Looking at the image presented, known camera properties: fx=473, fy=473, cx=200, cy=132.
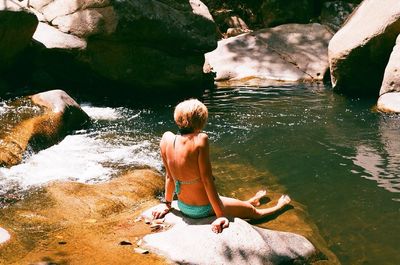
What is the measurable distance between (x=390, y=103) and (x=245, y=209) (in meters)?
8.01

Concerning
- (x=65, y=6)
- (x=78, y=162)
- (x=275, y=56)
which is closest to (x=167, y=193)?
(x=78, y=162)

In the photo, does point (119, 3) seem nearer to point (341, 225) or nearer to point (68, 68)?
point (68, 68)

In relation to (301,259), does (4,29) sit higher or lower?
higher

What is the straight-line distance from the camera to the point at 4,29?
11.9m

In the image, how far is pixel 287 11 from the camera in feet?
75.5

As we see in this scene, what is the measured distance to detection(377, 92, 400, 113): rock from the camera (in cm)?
1205

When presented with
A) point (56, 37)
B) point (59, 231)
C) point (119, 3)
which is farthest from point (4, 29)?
point (59, 231)

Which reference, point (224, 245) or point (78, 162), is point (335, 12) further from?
point (224, 245)

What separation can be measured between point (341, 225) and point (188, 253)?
2554 mm

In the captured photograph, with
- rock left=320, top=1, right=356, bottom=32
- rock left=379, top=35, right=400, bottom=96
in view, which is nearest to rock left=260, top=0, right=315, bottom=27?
rock left=320, top=1, right=356, bottom=32

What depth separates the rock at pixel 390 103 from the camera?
39.5 ft

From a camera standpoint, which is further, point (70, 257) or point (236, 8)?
point (236, 8)

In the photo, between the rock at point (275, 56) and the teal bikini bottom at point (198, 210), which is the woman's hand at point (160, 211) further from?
the rock at point (275, 56)

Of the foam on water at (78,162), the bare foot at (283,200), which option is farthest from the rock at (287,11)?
the bare foot at (283,200)
